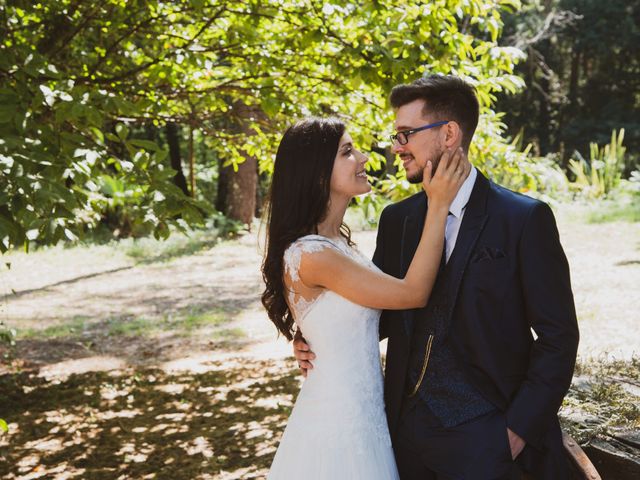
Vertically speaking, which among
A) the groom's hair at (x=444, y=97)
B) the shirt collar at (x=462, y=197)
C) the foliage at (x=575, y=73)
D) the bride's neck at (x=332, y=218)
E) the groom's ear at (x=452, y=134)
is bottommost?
the bride's neck at (x=332, y=218)

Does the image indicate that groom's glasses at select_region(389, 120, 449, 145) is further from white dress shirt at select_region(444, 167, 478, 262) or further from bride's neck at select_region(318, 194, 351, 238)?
bride's neck at select_region(318, 194, 351, 238)

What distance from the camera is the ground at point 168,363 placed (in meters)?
5.78

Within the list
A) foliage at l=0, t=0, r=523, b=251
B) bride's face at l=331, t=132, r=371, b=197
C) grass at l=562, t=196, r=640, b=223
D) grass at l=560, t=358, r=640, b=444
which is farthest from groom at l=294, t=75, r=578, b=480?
grass at l=562, t=196, r=640, b=223

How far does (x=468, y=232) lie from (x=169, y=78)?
4122mm

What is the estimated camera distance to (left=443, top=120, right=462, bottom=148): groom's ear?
2.71 meters

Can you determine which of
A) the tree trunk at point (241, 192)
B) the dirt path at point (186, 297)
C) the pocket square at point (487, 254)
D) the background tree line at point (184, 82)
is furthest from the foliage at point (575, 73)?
the pocket square at point (487, 254)

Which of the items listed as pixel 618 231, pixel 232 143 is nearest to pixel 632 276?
pixel 618 231

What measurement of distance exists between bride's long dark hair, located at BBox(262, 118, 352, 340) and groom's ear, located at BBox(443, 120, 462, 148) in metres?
0.47

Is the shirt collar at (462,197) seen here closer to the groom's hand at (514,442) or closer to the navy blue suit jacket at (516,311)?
the navy blue suit jacket at (516,311)

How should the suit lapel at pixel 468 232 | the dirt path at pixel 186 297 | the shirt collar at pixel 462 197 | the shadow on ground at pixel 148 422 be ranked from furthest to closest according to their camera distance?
the dirt path at pixel 186 297
the shadow on ground at pixel 148 422
the shirt collar at pixel 462 197
the suit lapel at pixel 468 232

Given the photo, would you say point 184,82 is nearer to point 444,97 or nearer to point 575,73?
point 444,97

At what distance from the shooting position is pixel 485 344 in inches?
96.4

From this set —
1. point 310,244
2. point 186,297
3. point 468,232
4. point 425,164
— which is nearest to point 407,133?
point 425,164

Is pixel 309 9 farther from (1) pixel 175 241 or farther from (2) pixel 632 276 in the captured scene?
(1) pixel 175 241
